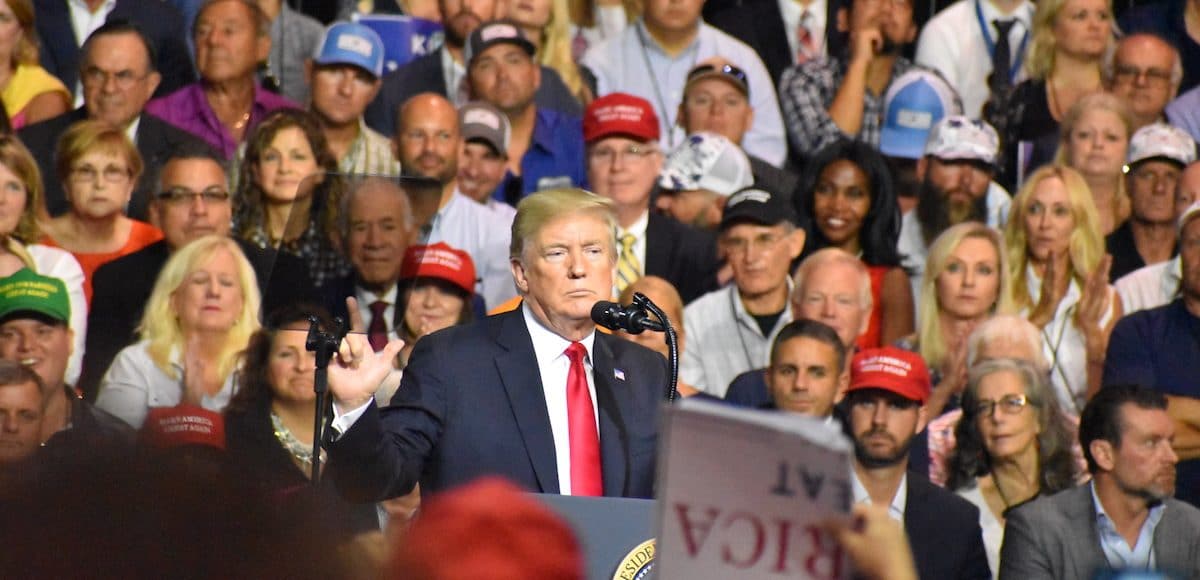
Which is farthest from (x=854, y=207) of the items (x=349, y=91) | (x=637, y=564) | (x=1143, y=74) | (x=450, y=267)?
(x=637, y=564)

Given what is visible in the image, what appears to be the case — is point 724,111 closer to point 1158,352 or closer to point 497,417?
point 1158,352

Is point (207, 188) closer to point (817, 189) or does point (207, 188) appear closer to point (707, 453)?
point (817, 189)

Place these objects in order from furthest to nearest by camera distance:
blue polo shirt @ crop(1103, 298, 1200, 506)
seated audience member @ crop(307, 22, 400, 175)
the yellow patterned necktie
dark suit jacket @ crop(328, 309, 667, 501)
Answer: seated audience member @ crop(307, 22, 400, 175) → the yellow patterned necktie → blue polo shirt @ crop(1103, 298, 1200, 506) → dark suit jacket @ crop(328, 309, 667, 501)

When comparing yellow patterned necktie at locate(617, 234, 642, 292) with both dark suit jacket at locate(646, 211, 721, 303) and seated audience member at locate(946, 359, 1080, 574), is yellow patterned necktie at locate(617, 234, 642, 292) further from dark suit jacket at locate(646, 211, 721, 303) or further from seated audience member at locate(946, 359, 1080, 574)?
seated audience member at locate(946, 359, 1080, 574)

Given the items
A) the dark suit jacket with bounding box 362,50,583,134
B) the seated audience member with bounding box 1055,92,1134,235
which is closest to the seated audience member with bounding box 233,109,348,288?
the dark suit jacket with bounding box 362,50,583,134

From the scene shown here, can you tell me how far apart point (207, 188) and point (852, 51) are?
329 cm

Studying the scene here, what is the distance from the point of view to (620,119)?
302 inches

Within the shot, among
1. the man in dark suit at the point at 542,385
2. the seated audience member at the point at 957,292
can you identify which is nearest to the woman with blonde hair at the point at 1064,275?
the seated audience member at the point at 957,292

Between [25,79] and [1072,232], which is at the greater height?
[25,79]

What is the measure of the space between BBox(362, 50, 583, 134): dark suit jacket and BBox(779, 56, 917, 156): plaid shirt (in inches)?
40.8

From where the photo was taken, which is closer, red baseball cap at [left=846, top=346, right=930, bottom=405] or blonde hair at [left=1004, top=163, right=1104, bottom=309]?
red baseball cap at [left=846, top=346, right=930, bottom=405]

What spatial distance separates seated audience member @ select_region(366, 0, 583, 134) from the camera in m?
8.33

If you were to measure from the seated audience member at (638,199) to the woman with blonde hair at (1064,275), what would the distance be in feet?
4.10

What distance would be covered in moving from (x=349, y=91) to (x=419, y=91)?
1.91 feet
